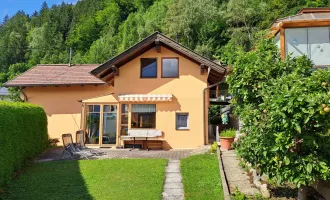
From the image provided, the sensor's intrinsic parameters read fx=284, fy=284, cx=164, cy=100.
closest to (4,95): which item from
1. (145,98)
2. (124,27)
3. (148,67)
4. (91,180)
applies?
(148,67)

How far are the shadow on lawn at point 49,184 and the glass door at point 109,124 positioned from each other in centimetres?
816

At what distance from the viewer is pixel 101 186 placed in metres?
12.8

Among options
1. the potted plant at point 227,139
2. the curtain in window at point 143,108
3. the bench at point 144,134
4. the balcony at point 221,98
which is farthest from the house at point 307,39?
the balcony at point 221,98

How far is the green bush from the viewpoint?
13227mm

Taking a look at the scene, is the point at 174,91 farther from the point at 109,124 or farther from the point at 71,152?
the point at 71,152

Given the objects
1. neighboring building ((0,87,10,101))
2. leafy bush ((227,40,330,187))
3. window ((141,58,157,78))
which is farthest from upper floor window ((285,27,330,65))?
neighboring building ((0,87,10,101))

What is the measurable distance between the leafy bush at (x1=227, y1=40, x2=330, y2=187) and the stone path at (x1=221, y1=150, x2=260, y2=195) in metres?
2.60

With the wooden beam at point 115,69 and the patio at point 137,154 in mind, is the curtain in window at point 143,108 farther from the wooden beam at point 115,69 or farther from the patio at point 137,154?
the patio at point 137,154

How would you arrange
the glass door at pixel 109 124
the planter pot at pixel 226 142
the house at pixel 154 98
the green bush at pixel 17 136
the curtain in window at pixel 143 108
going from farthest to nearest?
the glass door at pixel 109 124 → the curtain in window at pixel 143 108 → the house at pixel 154 98 → the planter pot at pixel 226 142 → the green bush at pixel 17 136

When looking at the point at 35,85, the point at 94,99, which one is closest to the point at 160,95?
the point at 94,99

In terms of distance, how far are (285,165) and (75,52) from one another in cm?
9611

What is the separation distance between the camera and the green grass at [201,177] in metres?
11.6

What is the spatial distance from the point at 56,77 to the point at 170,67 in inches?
516

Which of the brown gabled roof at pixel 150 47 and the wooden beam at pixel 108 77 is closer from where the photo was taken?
the brown gabled roof at pixel 150 47
